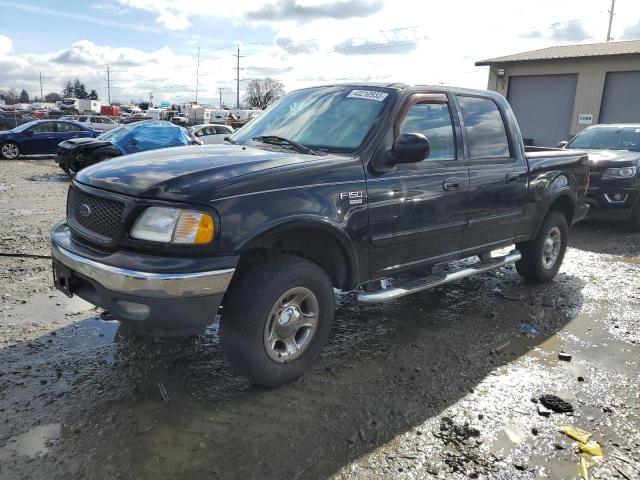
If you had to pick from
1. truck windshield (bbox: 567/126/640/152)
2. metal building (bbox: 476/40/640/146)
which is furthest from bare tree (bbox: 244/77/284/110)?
truck windshield (bbox: 567/126/640/152)

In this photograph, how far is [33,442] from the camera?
274 cm

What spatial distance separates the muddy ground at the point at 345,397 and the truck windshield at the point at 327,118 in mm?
1577

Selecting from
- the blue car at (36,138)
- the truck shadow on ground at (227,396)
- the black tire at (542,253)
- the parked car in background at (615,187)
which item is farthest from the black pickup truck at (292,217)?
the blue car at (36,138)

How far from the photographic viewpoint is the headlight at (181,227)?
2.82 meters

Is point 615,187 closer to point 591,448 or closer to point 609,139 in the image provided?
point 609,139

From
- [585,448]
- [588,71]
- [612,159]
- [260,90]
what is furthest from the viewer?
[260,90]

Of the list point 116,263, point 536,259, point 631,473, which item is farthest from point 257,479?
point 536,259

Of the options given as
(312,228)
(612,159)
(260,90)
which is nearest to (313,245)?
(312,228)

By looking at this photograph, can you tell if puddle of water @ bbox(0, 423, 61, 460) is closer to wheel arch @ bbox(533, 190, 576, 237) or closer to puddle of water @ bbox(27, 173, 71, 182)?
wheel arch @ bbox(533, 190, 576, 237)

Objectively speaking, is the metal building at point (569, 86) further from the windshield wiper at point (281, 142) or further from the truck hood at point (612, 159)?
the windshield wiper at point (281, 142)

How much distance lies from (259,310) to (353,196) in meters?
0.99

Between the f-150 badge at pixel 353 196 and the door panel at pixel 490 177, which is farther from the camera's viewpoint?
the door panel at pixel 490 177

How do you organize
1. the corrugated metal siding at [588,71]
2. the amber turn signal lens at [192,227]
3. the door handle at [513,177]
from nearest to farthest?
the amber turn signal lens at [192,227] < the door handle at [513,177] < the corrugated metal siding at [588,71]

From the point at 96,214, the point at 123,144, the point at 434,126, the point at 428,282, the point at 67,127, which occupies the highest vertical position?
the point at 434,126
